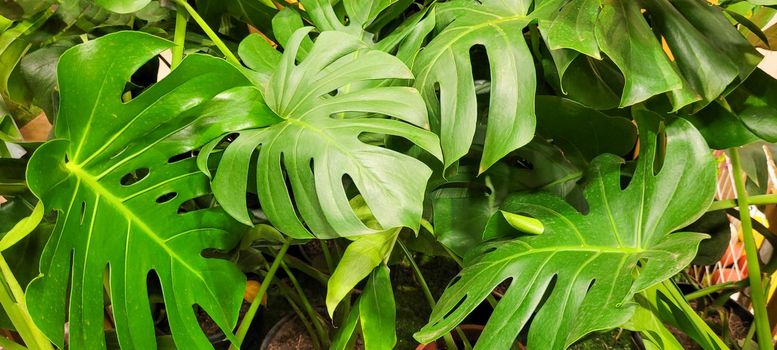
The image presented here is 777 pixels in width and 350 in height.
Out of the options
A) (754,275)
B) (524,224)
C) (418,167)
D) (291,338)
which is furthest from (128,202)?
(754,275)

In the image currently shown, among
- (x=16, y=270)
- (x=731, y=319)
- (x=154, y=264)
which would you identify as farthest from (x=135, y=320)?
(x=731, y=319)

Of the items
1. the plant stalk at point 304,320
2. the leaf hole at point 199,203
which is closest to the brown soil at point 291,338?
the plant stalk at point 304,320

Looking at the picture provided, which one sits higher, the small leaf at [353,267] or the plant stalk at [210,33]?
the plant stalk at [210,33]

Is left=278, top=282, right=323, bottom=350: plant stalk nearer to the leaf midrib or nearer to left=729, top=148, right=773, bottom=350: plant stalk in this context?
the leaf midrib

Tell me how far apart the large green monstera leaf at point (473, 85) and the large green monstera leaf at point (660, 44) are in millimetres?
51

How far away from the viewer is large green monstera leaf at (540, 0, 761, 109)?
56cm

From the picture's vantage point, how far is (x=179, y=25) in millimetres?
846

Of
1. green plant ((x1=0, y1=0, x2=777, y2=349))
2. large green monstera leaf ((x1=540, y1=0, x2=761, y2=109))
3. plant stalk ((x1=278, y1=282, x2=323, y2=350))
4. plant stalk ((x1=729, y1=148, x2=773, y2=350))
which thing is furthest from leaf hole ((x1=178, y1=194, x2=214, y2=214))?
plant stalk ((x1=729, y1=148, x2=773, y2=350))

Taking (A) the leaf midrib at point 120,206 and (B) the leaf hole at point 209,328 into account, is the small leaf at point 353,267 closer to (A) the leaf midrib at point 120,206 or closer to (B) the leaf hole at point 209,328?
(A) the leaf midrib at point 120,206

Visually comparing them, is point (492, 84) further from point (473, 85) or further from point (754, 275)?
point (754, 275)

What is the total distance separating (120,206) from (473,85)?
0.43 metres

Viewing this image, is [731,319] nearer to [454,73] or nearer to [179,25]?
[454,73]

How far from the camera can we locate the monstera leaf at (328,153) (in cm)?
56

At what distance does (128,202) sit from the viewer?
2.24 feet
